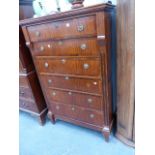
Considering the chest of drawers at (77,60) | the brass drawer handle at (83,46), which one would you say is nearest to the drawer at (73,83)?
the chest of drawers at (77,60)

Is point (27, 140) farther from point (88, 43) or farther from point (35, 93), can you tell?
point (88, 43)

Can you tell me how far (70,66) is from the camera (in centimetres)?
136

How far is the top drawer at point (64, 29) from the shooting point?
43.5 inches

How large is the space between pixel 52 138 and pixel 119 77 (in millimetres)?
1046

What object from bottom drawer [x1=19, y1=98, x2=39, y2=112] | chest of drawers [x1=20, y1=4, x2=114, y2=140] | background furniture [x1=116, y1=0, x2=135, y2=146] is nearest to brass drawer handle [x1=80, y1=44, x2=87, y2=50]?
chest of drawers [x1=20, y1=4, x2=114, y2=140]

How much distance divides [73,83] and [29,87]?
0.61 meters

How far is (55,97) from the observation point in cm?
167

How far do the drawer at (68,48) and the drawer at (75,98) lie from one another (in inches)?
16.6

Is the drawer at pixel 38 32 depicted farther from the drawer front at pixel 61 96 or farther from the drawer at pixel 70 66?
the drawer front at pixel 61 96

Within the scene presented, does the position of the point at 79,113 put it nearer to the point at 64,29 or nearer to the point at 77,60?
the point at 77,60

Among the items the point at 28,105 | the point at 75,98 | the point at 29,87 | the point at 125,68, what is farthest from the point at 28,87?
the point at 125,68

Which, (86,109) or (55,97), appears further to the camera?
(55,97)

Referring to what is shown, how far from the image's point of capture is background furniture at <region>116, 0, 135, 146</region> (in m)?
1.07
